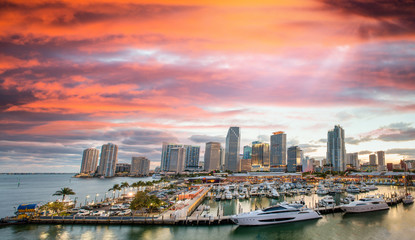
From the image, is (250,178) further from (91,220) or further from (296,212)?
(91,220)

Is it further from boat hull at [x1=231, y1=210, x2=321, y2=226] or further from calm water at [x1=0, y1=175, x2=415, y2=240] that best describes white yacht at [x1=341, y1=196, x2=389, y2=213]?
boat hull at [x1=231, y1=210, x2=321, y2=226]

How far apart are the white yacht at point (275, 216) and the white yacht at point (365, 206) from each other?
11.4 m

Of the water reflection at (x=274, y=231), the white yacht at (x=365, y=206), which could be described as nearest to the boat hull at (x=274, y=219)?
the water reflection at (x=274, y=231)

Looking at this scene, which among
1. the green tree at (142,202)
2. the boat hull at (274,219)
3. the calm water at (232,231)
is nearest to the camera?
the calm water at (232,231)

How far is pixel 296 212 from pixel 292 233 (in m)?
6.23

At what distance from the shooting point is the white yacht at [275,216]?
42312mm

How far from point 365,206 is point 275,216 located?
26.2 meters

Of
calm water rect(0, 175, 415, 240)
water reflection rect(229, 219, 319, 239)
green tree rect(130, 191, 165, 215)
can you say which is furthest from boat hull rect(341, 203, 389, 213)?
green tree rect(130, 191, 165, 215)

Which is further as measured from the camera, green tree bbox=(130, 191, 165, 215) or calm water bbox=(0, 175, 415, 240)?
green tree bbox=(130, 191, 165, 215)

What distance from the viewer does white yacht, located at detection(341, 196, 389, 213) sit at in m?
52.2

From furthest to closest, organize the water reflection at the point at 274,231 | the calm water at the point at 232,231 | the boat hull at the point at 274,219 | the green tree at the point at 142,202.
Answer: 1. the green tree at the point at 142,202
2. the boat hull at the point at 274,219
3. the water reflection at the point at 274,231
4. the calm water at the point at 232,231

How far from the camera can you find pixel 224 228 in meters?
41.6

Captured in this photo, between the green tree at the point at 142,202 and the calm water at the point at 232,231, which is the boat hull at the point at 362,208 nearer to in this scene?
the calm water at the point at 232,231

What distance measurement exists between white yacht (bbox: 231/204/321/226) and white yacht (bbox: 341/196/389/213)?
1141 centimetres
